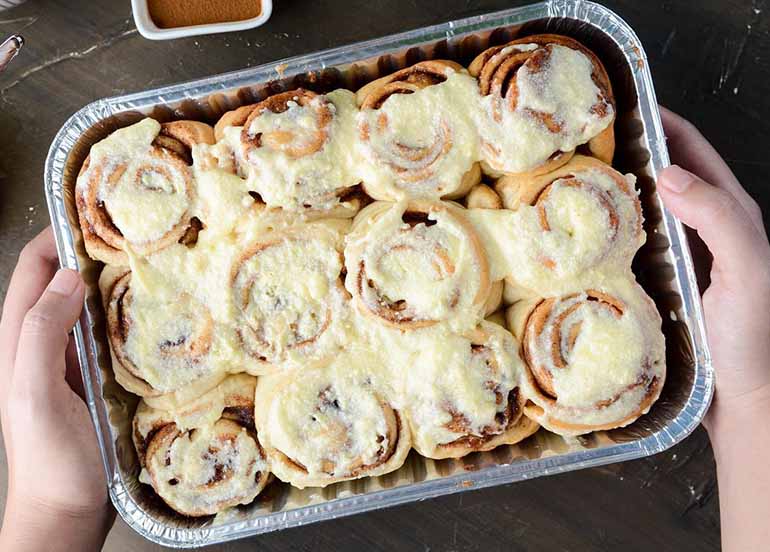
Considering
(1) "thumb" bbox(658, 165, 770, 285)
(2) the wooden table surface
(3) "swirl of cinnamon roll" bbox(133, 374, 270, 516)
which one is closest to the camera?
(1) "thumb" bbox(658, 165, 770, 285)

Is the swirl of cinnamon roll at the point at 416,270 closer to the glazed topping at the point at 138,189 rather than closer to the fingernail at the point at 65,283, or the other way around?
the glazed topping at the point at 138,189

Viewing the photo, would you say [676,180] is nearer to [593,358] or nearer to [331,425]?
[593,358]

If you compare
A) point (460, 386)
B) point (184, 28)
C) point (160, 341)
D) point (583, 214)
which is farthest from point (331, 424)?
point (184, 28)

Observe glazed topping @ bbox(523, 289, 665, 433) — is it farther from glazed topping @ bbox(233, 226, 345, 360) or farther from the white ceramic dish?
the white ceramic dish

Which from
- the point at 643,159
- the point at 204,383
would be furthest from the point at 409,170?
the point at 204,383

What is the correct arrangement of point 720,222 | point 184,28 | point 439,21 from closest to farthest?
1. point 720,222
2. point 184,28
3. point 439,21

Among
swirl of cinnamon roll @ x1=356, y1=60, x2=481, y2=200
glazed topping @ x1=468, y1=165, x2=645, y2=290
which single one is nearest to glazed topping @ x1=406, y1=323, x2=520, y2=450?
glazed topping @ x1=468, y1=165, x2=645, y2=290
